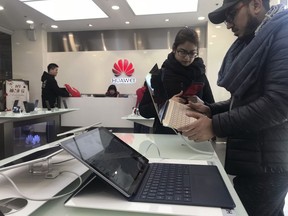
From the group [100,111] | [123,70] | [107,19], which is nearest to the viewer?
[100,111]

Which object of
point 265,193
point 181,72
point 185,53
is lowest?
point 265,193

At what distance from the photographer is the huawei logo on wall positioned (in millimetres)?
6441

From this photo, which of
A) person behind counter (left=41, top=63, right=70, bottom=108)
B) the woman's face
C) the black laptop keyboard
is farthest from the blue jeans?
person behind counter (left=41, top=63, right=70, bottom=108)

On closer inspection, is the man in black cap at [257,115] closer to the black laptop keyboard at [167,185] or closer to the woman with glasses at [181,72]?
the black laptop keyboard at [167,185]

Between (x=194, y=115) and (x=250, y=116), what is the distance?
198 millimetres

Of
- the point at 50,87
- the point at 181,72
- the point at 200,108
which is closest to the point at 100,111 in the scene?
the point at 50,87

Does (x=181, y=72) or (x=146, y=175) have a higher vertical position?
(x=181, y=72)

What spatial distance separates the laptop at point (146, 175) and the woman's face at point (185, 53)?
74cm

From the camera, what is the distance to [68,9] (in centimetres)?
502

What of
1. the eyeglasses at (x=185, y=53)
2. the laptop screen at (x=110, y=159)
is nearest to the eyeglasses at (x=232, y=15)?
the eyeglasses at (x=185, y=53)

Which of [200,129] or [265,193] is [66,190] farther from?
[265,193]

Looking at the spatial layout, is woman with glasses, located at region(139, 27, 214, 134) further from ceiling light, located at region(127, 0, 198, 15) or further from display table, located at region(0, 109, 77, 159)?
ceiling light, located at region(127, 0, 198, 15)

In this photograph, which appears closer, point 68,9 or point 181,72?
point 181,72

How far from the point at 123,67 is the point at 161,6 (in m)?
2.11
